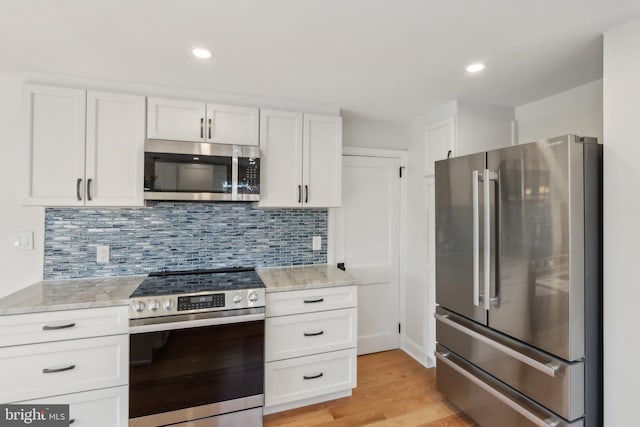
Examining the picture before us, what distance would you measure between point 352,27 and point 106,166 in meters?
1.83

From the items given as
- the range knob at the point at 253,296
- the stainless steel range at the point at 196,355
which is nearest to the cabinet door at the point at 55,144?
the stainless steel range at the point at 196,355

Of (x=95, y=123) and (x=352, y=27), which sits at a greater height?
(x=352, y=27)

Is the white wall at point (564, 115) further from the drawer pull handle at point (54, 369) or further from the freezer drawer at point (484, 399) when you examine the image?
the drawer pull handle at point (54, 369)

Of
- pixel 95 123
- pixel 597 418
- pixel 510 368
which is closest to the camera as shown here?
pixel 597 418

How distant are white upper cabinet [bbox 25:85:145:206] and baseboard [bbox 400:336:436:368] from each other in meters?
2.74

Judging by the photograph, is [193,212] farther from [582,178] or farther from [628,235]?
[628,235]

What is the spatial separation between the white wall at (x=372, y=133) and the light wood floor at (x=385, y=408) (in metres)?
2.17

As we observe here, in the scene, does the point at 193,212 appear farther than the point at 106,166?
Yes

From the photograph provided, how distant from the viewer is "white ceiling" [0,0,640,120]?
1366 millimetres

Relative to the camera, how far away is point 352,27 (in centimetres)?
150

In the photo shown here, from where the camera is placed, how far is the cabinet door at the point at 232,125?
229 cm

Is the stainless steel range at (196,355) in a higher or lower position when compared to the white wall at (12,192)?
lower

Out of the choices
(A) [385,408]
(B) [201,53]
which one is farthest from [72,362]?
(A) [385,408]

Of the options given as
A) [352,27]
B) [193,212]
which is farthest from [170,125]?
[352,27]
